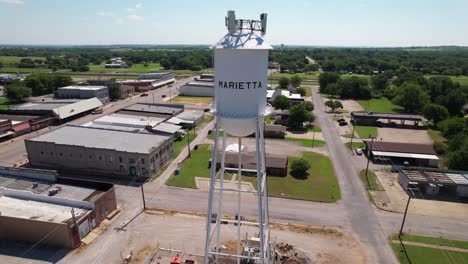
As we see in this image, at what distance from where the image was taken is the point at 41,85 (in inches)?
4045

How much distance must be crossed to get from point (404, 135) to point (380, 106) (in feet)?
97.4

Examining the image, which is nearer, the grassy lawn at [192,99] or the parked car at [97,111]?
the parked car at [97,111]

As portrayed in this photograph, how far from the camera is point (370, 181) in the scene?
144 feet

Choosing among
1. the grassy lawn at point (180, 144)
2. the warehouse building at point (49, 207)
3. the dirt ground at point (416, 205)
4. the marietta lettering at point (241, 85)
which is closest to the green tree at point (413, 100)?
the dirt ground at point (416, 205)

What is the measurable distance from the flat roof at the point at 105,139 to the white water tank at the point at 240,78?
26.5 metres

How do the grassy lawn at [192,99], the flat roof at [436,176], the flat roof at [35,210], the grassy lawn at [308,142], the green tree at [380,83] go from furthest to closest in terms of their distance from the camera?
the green tree at [380,83] < the grassy lawn at [192,99] < the grassy lawn at [308,142] < the flat roof at [436,176] < the flat roof at [35,210]

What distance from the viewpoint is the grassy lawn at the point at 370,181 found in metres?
41.9

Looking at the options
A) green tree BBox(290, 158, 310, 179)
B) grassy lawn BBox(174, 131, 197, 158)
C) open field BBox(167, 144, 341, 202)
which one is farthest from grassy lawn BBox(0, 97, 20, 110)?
green tree BBox(290, 158, 310, 179)

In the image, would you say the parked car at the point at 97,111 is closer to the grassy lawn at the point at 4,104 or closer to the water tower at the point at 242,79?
the grassy lawn at the point at 4,104

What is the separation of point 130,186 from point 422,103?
247ft

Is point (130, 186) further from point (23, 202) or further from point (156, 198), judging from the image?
point (23, 202)

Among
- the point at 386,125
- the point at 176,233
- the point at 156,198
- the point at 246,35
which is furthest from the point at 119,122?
the point at 386,125

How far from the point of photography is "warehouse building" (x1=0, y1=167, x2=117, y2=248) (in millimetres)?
29078

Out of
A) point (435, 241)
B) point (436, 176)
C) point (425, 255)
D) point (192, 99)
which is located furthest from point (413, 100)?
point (192, 99)
